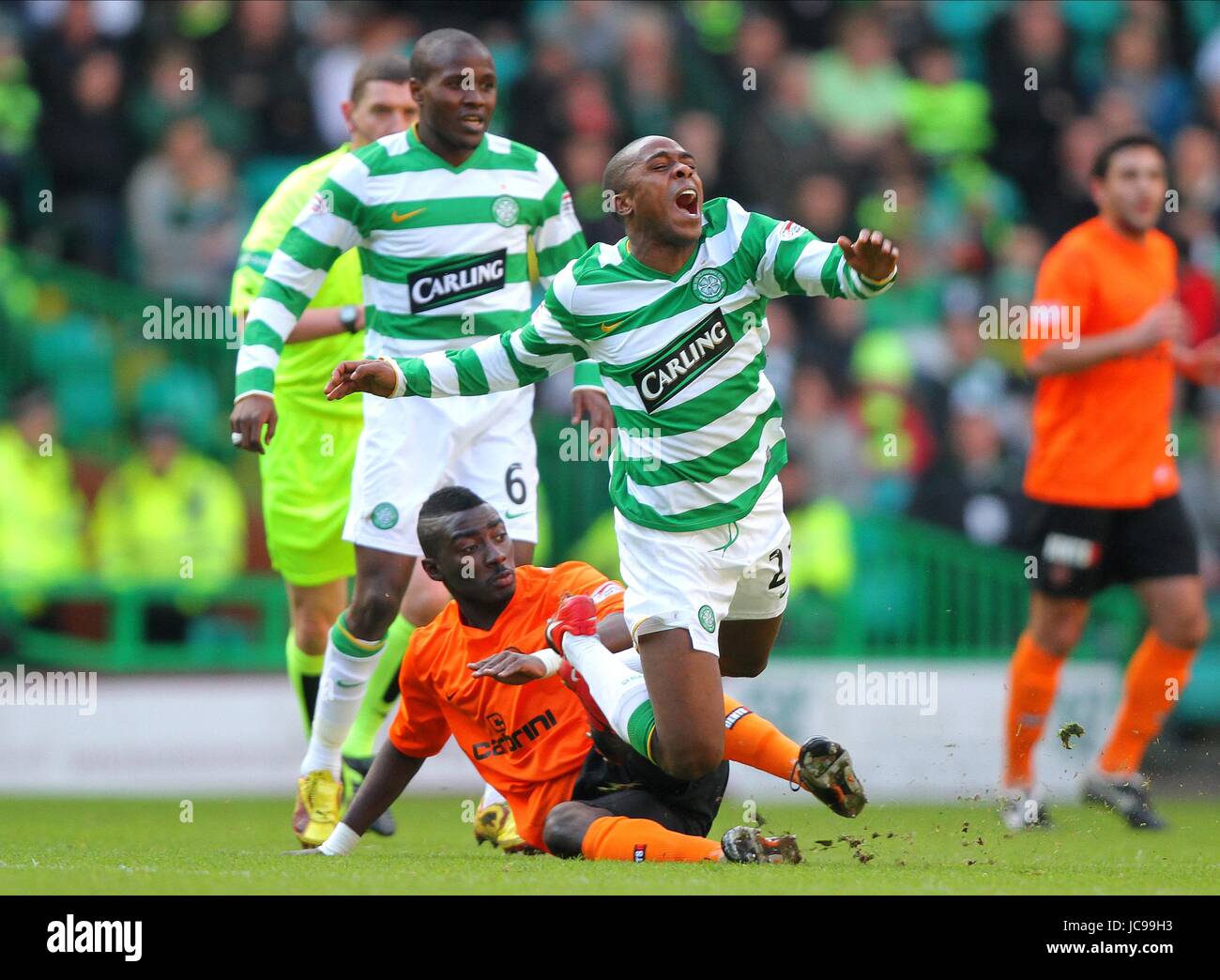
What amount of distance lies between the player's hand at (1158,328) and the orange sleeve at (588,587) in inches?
108

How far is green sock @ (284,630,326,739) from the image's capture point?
796 cm

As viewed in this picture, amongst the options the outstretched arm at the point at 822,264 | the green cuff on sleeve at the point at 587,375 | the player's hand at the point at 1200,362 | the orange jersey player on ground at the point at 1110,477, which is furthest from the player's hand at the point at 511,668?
the player's hand at the point at 1200,362

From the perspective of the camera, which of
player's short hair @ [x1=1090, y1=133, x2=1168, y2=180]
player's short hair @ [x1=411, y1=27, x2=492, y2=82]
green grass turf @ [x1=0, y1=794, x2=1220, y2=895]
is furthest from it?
player's short hair @ [x1=1090, y1=133, x2=1168, y2=180]

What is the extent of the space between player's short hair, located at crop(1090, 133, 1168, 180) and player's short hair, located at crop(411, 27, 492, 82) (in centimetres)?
292

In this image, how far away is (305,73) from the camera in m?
13.2

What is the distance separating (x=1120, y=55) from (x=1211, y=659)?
222 inches

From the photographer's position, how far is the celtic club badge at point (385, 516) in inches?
272

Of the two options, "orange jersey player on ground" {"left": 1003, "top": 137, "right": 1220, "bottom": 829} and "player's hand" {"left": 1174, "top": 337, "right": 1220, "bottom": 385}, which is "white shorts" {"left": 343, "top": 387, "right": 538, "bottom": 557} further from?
"player's hand" {"left": 1174, "top": 337, "right": 1220, "bottom": 385}

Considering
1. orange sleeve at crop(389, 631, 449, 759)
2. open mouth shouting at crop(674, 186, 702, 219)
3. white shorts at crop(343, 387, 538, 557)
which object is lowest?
orange sleeve at crop(389, 631, 449, 759)

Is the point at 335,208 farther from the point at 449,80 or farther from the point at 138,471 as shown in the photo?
the point at 138,471

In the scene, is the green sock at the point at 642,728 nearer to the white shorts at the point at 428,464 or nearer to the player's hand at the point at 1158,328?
the white shorts at the point at 428,464

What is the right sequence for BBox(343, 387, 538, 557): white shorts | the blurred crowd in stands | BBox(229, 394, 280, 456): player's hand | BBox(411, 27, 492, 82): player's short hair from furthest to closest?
the blurred crowd in stands
BBox(343, 387, 538, 557): white shorts
BBox(411, 27, 492, 82): player's short hair
BBox(229, 394, 280, 456): player's hand

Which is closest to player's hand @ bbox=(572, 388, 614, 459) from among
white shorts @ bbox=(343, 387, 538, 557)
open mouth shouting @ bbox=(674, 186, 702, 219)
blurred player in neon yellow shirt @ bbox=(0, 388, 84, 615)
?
white shorts @ bbox=(343, 387, 538, 557)

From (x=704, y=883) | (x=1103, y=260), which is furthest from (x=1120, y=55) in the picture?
(x=704, y=883)
